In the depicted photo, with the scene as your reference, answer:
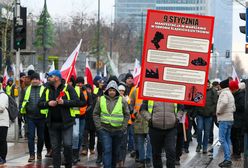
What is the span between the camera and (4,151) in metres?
13.5

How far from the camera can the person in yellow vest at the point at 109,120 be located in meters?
11.6

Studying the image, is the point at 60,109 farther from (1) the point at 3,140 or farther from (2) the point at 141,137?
(2) the point at 141,137

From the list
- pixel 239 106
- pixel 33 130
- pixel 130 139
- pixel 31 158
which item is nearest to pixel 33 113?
pixel 33 130

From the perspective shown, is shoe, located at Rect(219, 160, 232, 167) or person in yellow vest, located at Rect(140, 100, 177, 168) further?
shoe, located at Rect(219, 160, 232, 167)

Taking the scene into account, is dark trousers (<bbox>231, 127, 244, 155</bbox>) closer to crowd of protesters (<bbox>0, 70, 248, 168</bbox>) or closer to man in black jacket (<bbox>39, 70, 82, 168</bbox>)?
crowd of protesters (<bbox>0, 70, 248, 168</bbox>)

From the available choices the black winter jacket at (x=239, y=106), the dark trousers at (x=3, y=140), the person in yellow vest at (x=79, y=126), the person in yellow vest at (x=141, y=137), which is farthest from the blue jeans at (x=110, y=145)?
the black winter jacket at (x=239, y=106)

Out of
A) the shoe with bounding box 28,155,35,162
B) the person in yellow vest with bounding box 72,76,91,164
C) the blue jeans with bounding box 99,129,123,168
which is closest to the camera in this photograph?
the blue jeans with bounding box 99,129,123,168

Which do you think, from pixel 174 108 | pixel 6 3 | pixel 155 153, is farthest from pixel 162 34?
pixel 6 3

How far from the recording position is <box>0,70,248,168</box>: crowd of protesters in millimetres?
11180

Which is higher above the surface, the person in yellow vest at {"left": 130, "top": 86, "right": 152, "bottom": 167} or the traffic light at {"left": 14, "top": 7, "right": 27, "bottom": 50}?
the traffic light at {"left": 14, "top": 7, "right": 27, "bottom": 50}

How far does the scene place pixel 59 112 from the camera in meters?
11.7

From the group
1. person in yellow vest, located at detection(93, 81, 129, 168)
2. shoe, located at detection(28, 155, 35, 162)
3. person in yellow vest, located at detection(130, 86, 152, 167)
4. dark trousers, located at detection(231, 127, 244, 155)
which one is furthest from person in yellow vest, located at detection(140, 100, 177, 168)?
dark trousers, located at detection(231, 127, 244, 155)

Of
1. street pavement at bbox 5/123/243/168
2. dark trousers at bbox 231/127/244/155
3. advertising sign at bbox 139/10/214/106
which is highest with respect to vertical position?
advertising sign at bbox 139/10/214/106

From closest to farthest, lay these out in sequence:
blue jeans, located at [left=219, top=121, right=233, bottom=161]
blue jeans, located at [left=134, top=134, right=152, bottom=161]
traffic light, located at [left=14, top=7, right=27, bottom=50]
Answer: blue jeans, located at [left=134, top=134, right=152, bottom=161] → blue jeans, located at [left=219, top=121, right=233, bottom=161] → traffic light, located at [left=14, top=7, right=27, bottom=50]
